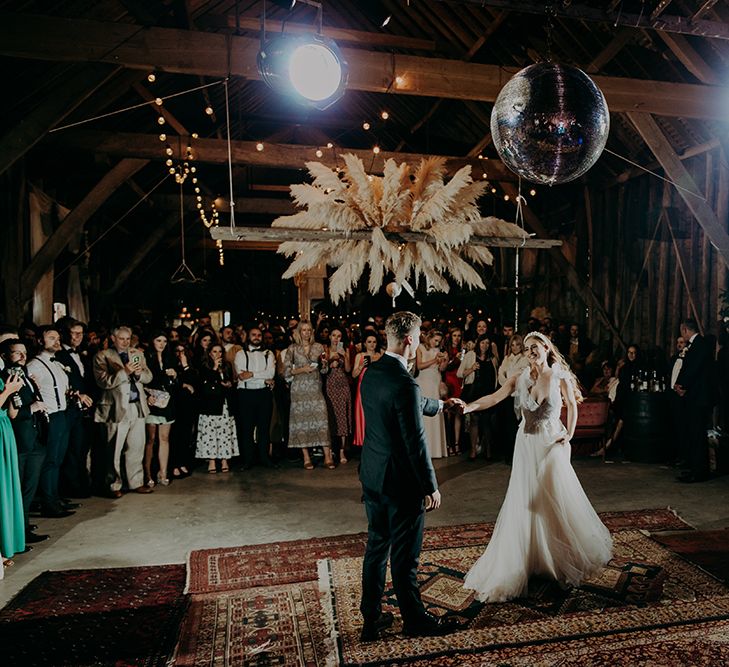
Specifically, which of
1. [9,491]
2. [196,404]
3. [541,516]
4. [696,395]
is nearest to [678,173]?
[696,395]

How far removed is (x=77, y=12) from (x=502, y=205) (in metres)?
9.30

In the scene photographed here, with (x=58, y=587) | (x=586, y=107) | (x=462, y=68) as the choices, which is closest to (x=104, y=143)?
(x=462, y=68)

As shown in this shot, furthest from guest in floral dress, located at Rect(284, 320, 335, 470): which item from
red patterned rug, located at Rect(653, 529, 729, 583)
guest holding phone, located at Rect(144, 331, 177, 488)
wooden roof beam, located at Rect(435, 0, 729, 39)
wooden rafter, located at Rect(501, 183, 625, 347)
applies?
wooden rafter, located at Rect(501, 183, 625, 347)

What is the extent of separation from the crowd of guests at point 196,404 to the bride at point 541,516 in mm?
2439

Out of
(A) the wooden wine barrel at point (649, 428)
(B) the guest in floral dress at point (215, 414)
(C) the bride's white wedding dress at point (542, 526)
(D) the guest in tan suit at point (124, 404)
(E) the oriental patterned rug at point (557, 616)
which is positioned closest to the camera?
(E) the oriental patterned rug at point (557, 616)

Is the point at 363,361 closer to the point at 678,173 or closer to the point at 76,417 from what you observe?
the point at 76,417

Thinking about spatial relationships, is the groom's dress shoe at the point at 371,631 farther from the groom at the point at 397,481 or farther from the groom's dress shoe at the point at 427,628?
the groom's dress shoe at the point at 427,628

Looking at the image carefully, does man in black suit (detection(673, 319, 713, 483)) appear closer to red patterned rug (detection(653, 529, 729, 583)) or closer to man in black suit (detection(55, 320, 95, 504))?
red patterned rug (detection(653, 529, 729, 583))

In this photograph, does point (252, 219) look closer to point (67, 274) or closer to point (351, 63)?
point (67, 274)

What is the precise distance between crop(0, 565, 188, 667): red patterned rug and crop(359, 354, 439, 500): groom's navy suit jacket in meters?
1.45

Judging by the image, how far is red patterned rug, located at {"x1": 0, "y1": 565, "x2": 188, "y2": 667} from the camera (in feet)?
9.35

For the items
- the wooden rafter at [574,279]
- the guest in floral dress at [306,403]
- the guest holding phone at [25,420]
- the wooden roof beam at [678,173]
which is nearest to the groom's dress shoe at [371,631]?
the guest holding phone at [25,420]

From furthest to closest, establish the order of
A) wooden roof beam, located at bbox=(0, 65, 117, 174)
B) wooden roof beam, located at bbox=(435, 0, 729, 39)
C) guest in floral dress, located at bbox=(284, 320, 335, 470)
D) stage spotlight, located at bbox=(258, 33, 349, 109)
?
guest in floral dress, located at bbox=(284, 320, 335, 470) < wooden roof beam, located at bbox=(0, 65, 117, 174) < stage spotlight, located at bbox=(258, 33, 349, 109) < wooden roof beam, located at bbox=(435, 0, 729, 39)

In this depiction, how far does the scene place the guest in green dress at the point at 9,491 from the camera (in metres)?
3.91
